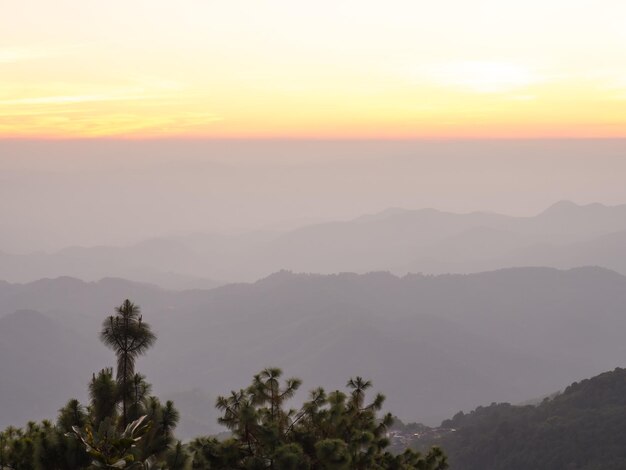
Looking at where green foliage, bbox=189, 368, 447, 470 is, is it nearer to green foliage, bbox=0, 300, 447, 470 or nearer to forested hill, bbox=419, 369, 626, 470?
green foliage, bbox=0, 300, 447, 470

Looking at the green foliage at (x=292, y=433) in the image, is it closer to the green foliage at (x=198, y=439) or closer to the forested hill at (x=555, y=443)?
the green foliage at (x=198, y=439)

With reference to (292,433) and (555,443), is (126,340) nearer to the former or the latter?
(292,433)

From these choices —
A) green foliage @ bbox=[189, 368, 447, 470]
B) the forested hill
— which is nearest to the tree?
green foliage @ bbox=[189, 368, 447, 470]

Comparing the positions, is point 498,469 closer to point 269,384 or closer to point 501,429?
point 501,429

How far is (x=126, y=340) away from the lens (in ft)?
100

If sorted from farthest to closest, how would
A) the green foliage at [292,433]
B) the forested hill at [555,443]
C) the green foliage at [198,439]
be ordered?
the forested hill at [555,443]
the green foliage at [292,433]
the green foliage at [198,439]

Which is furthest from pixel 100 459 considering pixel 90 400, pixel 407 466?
pixel 407 466

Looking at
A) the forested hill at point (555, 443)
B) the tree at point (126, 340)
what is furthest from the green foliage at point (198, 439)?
the forested hill at point (555, 443)

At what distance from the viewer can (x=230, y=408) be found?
31.8 m

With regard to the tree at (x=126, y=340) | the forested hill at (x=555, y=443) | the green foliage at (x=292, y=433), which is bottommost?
the forested hill at (x=555, y=443)

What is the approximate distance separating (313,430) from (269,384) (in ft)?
11.3

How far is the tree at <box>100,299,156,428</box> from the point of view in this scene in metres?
30.4

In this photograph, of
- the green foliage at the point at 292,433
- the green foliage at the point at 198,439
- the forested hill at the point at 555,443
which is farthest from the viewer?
the forested hill at the point at 555,443

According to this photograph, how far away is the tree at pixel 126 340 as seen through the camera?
99.7 ft
